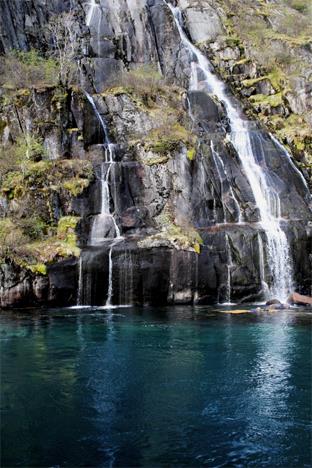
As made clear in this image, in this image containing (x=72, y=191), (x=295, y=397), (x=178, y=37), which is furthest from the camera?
(x=178, y=37)

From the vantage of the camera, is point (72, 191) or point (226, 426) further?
point (72, 191)

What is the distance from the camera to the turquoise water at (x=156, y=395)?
8.31 m

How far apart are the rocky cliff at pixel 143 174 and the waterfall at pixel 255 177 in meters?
0.13

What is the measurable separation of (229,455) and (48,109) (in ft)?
97.7

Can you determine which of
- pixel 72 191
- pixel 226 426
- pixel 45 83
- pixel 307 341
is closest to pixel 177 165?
pixel 72 191

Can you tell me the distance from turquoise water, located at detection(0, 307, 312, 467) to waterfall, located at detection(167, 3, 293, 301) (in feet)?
29.3

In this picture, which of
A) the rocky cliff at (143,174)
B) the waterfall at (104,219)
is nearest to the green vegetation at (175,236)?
the rocky cliff at (143,174)

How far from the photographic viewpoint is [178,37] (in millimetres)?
48219

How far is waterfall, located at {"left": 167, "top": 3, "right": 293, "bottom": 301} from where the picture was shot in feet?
94.3

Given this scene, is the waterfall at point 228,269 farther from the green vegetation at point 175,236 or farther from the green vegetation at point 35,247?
the green vegetation at point 35,247

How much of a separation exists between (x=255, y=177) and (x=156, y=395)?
25.5 metres

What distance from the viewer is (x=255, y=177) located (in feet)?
113

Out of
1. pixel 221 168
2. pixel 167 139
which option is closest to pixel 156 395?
pixel 221 168

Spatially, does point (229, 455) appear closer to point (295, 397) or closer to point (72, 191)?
point (295, 397)
